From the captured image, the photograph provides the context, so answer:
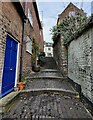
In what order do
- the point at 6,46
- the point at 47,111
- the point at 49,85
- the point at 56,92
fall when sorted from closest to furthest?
1. the point at 47,111
2. the point at 6,46
3. the point at 56,92
4. the point at 49,85

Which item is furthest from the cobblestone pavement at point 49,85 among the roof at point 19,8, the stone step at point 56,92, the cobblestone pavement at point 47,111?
the roof at point 19,8

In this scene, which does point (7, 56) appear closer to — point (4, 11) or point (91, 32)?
point (4, 11)

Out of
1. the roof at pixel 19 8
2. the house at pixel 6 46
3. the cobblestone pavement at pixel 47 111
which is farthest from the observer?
the roof at pixel 19 8

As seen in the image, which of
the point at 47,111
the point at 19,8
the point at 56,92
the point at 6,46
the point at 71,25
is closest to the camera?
the point at 47,111

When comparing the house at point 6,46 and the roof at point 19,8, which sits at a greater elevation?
the roof at point 19,8

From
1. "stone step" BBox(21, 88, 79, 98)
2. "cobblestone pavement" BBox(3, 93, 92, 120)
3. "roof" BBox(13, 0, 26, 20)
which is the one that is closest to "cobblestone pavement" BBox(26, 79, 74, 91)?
"stone step" BBox(21, 88, 79, 98)

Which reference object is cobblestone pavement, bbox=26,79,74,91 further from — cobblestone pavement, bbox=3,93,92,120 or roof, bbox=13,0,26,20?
roof, bbox=13,0,26,20

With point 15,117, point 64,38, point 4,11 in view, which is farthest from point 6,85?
point 64,38

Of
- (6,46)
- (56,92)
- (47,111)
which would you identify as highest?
(6,46)

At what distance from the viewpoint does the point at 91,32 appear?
462 cm

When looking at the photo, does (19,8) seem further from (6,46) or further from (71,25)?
(71,25)

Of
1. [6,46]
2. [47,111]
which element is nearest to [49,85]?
[47,111]

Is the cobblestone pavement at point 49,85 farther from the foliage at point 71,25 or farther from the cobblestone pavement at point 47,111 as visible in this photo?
the foliage at point 71,25

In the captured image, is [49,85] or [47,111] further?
[49,85]
